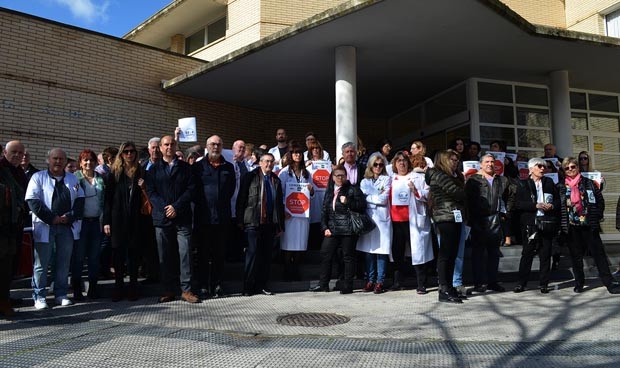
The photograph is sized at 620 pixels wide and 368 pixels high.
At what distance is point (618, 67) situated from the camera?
12203mm

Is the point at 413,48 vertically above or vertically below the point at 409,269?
above

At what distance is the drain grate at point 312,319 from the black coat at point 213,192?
192cm

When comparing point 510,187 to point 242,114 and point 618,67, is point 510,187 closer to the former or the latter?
point 618,67

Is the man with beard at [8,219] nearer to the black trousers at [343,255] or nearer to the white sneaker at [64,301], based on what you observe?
the white sneaker at [64,301]

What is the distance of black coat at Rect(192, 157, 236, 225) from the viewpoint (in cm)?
690

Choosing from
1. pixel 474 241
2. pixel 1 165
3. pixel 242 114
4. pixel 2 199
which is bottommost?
pixel 474 241

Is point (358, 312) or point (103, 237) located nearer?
point (358, 312)

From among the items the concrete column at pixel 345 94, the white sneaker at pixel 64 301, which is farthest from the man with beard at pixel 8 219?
the concrete column at pixel 345 94

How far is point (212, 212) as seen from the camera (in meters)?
6.92

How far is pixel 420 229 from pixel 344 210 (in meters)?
1.13

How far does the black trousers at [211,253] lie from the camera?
6.97 m

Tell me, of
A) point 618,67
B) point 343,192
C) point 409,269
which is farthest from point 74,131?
point 618,67

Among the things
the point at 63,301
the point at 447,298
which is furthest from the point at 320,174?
the point at 63,301

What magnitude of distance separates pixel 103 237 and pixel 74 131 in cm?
459
